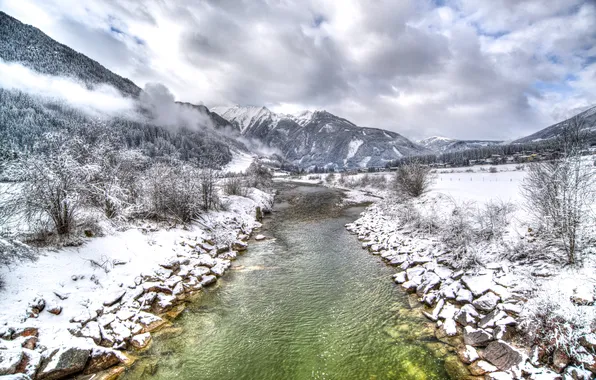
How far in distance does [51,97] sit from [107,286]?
16149cm

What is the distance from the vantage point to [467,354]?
7.79m

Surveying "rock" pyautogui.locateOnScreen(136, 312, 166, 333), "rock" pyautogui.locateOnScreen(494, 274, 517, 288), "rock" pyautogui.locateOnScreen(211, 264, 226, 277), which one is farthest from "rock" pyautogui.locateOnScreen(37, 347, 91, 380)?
"rock" pyautogui.locateOnScreen(494, 274, 517, 288)

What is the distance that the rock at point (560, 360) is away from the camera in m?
6.35

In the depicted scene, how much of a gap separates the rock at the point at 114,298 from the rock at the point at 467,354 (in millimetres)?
12676

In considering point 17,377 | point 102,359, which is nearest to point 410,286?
point 102,359

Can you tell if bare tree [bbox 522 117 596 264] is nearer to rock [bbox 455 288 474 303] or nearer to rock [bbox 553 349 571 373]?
rock [bbox 455 288 474 303]

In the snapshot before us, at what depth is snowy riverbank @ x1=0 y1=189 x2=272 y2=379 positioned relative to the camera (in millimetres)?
6691

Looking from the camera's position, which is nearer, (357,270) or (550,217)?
(550,217)

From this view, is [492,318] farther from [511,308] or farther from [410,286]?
[410,286]

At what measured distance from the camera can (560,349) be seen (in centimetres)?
662

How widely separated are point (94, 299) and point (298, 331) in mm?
7862

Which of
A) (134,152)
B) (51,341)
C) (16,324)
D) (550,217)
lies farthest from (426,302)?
(134,152)

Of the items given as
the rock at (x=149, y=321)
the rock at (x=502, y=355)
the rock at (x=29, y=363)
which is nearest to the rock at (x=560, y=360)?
the rock at (x=502, y=355)

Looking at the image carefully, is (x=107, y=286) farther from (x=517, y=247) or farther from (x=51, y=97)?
(x=51, y=97)
